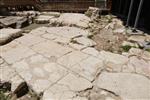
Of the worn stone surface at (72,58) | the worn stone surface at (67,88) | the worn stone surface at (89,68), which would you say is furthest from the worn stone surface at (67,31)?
the worn stone surface at (67,88)

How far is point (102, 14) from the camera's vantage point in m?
7.06

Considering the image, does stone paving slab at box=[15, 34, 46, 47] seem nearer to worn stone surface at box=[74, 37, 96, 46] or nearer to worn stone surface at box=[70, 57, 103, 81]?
worn stone surface at box=[74, 37, 96, 46]

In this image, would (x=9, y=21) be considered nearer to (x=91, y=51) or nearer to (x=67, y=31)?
(x=67, y=31)

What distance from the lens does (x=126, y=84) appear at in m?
2.98

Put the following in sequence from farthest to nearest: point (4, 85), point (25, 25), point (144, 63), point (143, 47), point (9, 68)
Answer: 1. point (25, 25)
2. point (143, 47)
3. point (144, 63)
4. point (9, 68)
5. point (4, 85)

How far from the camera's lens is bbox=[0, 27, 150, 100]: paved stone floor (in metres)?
2.81

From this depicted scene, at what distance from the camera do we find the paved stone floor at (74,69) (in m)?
2.81

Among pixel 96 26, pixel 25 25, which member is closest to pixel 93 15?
pixel 96 26

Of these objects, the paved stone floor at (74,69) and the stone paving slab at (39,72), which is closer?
the paved stone floor at (74,69)

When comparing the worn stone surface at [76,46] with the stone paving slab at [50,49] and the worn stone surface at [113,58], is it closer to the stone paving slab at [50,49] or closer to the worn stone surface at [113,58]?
the stone paving slab at [50,49]

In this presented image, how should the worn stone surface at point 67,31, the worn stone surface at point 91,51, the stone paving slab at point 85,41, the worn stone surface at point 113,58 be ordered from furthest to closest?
1. the worn stone surface at point 67,31
2. the stone paving slab at point 85,41
3. the worn stone surface at point 91,51
4. the worn stone surface at point 113,58

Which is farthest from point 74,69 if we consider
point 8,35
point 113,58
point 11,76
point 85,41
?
point 8,35

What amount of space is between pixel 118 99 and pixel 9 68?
7.68ft

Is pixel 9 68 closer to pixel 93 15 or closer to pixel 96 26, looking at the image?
pixel 96 26
